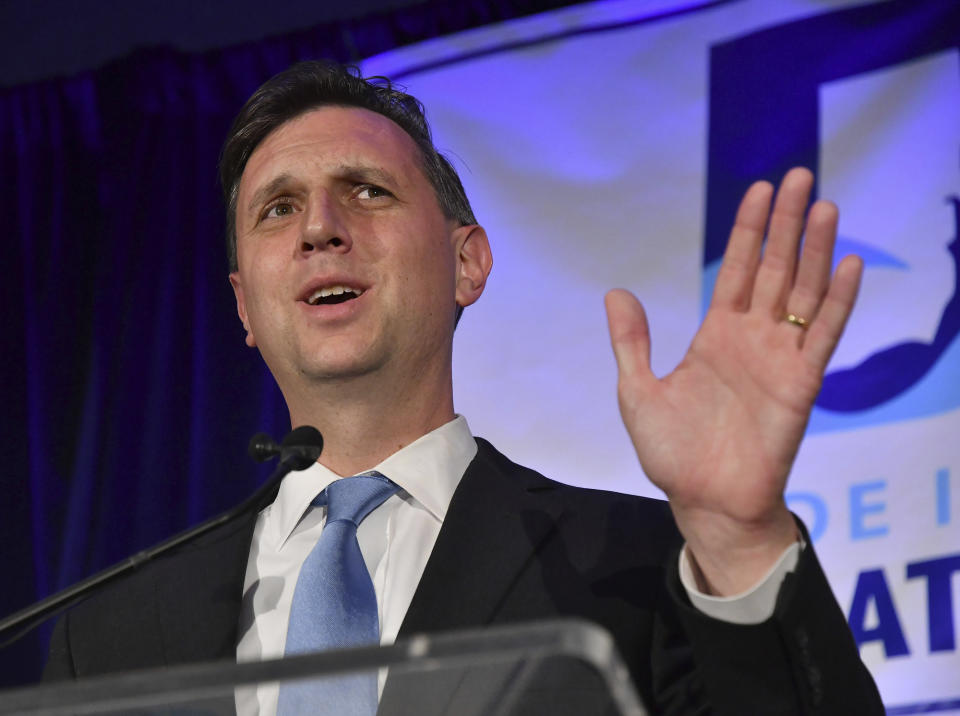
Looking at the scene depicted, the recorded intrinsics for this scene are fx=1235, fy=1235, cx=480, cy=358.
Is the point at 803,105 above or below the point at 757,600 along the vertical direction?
above

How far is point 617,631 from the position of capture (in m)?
1.51

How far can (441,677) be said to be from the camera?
77cm

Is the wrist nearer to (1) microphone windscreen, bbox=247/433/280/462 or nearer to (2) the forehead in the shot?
(1) microphone windscreen, bbox=247/433/280/462

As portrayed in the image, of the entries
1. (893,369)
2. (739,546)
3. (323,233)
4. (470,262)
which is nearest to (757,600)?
(739,546)

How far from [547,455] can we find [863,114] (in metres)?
1.01

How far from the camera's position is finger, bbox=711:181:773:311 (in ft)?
4.17

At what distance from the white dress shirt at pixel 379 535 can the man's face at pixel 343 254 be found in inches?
5.9

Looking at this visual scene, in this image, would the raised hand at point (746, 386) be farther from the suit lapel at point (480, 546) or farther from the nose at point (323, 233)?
the nose at point (323, 233)

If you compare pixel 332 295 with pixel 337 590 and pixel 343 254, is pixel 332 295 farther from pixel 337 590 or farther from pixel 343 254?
pixel 337 590

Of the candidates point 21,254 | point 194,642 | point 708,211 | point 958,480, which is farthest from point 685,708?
point 21,254

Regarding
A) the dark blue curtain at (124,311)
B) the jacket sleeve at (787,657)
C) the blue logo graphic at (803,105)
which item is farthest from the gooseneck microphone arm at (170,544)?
the dark blue curtain at (124,311)

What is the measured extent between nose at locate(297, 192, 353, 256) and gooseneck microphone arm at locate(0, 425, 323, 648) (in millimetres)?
408

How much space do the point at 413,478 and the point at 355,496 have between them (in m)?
0.09

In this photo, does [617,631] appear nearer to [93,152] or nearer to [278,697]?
[278,697]
